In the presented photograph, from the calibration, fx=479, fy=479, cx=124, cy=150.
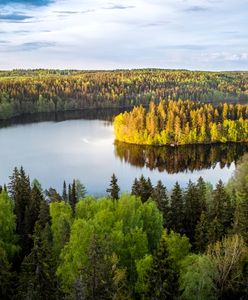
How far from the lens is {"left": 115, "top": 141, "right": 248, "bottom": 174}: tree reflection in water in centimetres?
10500

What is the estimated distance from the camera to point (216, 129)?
5236 inches

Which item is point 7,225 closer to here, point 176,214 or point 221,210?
point 176,214

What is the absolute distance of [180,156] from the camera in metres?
115

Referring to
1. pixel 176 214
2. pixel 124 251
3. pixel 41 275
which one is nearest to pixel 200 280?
pixel 124 251

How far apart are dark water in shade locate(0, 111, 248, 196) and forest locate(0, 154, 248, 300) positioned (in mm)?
30087

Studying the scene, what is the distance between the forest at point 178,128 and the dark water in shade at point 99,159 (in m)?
4.90

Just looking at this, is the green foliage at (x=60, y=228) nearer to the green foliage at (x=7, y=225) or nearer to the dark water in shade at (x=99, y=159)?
the green foliage at (x=7, y=225)

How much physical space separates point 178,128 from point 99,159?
31.5 m

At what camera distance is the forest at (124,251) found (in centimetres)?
2847

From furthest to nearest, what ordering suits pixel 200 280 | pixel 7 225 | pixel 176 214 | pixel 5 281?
pixel 176 214 → pixel 7 225 → pixel 5 281 → pixel 200 280

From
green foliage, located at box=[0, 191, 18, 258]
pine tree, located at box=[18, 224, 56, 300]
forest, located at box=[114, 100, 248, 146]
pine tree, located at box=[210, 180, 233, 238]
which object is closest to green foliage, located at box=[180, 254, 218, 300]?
pine tree, located at box=[18, 224, 56, 300]

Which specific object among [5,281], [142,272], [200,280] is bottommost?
[5,281]

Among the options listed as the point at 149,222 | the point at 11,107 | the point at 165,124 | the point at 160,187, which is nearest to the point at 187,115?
the point at 165,124

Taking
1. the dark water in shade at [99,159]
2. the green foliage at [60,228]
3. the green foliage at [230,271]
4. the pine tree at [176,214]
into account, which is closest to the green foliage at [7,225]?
the green foliage at [60,228]
